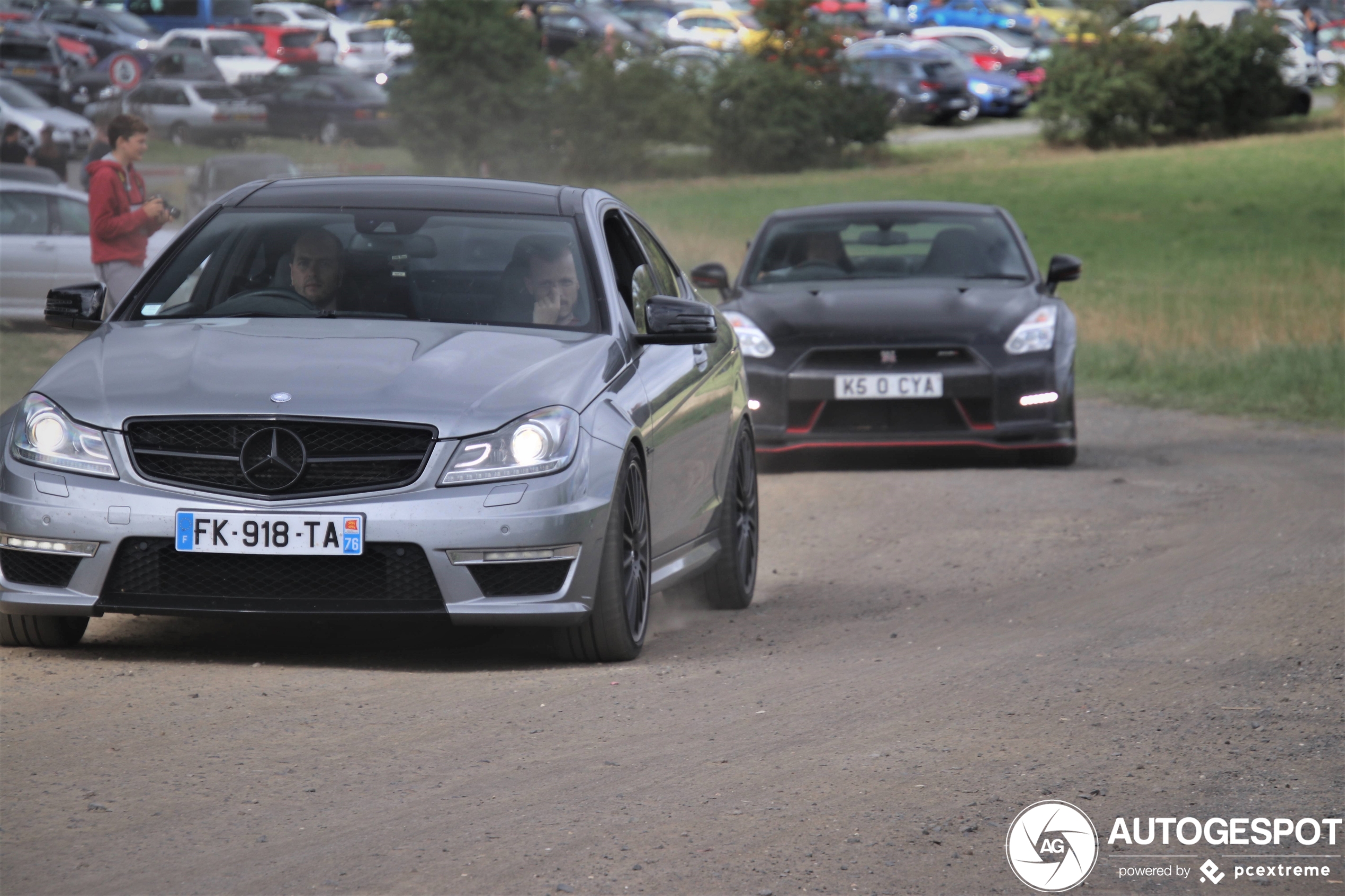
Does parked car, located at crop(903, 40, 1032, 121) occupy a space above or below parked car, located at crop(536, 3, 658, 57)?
below

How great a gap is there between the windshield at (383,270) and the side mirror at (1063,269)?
637cm

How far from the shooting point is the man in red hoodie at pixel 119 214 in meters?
12.4

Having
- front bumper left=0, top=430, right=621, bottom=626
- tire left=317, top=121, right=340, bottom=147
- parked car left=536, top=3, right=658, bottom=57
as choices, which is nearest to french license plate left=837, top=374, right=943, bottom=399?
front bumper left=0, top=430, right=621, bottom=626

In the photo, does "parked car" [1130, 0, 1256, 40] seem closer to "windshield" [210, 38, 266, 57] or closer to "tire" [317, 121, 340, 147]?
"tire" [317, 121, 340, 147]

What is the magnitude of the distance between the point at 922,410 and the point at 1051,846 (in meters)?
8.08

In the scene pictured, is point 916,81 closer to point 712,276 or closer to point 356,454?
point 712,276

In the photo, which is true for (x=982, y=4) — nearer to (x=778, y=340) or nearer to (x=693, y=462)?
(x=778, y=340)

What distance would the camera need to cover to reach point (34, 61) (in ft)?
117

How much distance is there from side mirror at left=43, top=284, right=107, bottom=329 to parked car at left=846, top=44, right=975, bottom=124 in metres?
52.0

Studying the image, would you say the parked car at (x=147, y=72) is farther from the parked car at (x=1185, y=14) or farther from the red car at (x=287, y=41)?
the parked car at (x=1185, y=14)

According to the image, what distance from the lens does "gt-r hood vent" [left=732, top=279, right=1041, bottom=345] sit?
1224cm

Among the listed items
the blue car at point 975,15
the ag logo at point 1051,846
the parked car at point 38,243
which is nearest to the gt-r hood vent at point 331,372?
the ag logo at point 1051,846

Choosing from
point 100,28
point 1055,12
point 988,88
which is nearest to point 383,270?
point 100,28

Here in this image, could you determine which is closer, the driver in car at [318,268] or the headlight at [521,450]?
the headlight at [521,450]
